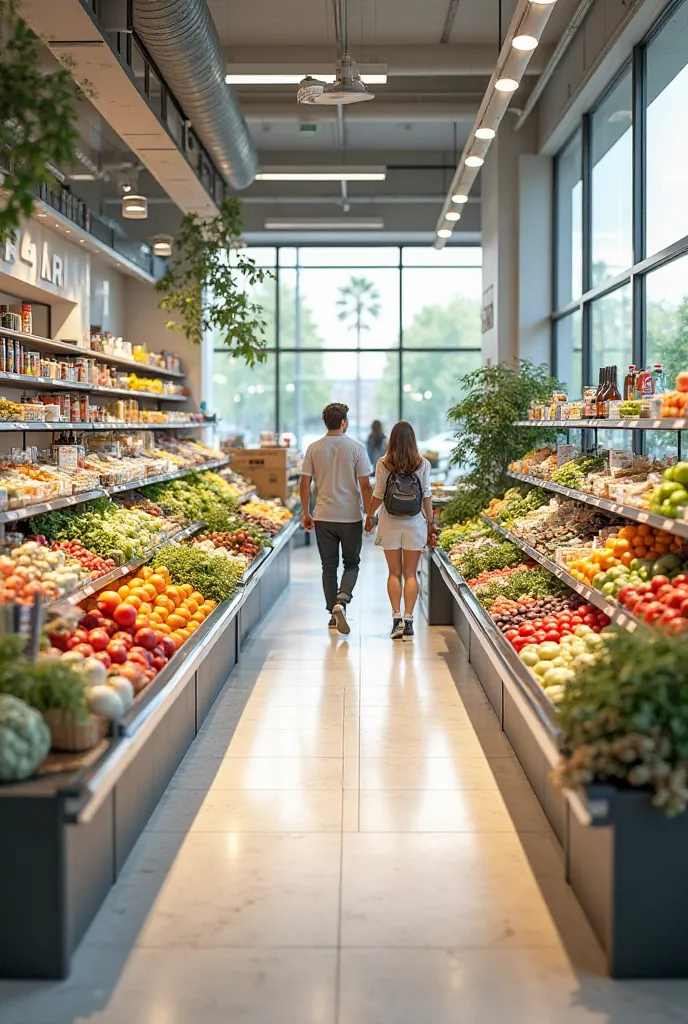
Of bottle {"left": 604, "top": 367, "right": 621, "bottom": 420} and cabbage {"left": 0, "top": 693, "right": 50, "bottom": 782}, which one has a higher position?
bottle {"left": 604, "top": 367, "right": 621, "bottom": 420}

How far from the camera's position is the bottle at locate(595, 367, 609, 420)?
241 inches

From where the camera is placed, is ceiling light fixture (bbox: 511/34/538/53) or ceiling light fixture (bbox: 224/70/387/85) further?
ceiling light fixture (bbox: 224/70/387/85)

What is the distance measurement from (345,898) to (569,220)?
945cm

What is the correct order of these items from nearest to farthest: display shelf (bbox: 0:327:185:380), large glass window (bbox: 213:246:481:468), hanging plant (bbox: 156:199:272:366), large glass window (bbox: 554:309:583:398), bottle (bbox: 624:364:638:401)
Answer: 1. bottle (bbox: 624:364:638:401)
2. display shelf (bbox: 0:327:185:380)
3. hanging plant (bbox: 156:199:272:366)
4. large glass window (bbox: 554:309:583:398)
5. large glass window (bbox: 213:246:481:468)

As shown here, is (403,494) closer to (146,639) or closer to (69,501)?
(69,501)

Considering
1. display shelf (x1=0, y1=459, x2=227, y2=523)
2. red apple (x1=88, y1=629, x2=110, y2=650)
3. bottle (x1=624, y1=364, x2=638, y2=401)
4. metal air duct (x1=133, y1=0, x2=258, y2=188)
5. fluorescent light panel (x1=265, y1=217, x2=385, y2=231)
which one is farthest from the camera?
fluorescent light panel (x1=265, y1=217, x2=385, y2=231)

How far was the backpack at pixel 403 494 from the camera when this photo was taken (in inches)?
302

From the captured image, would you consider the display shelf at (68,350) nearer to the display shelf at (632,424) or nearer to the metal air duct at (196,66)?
the metal air duct at (196,66)

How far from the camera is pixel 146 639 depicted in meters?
4.89

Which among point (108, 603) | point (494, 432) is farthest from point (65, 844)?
point (494, 432)

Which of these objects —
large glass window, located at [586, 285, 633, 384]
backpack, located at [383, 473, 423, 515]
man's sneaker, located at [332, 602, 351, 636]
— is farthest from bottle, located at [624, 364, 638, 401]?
man's sneaker, located at [332, 602, 351, 636]

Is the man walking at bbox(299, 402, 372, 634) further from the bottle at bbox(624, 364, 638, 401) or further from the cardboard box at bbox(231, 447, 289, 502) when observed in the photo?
the cardboard box at bbox(231, 447, 289, 502)

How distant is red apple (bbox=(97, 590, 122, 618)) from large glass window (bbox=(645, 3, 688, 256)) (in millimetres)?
4760

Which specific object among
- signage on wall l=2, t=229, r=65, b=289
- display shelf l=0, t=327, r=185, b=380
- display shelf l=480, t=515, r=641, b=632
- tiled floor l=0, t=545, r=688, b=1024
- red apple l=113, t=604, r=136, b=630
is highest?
signage on wall l=2, t=229, r=65, b=289
